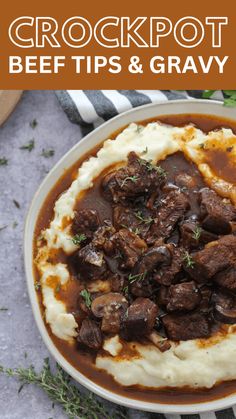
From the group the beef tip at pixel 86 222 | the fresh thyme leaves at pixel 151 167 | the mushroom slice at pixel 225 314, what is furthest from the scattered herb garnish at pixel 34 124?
the mushroom slice at pixel 225 314

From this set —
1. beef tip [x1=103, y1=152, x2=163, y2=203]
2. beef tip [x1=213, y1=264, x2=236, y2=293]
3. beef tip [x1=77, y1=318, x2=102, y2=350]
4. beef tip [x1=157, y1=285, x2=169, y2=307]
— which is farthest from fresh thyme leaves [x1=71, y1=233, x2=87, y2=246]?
beef tip [x1=213, y1=264, x2=236, y2=293]

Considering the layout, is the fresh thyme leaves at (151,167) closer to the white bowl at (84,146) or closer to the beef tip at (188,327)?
the white bowl at (84,146)

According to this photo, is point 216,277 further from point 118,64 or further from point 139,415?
point 118,64

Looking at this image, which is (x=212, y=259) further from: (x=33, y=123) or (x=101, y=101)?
(x=33, y=123)

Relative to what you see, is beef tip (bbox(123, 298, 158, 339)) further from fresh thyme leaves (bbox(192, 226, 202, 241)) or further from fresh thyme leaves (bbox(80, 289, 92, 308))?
fresh thyme leaves (bbox(192, 226, 202, 241))

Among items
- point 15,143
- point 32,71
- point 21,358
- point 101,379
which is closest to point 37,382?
point 21,358

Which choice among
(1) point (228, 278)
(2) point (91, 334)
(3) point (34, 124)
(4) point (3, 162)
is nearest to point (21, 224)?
(4) point (3, 162)

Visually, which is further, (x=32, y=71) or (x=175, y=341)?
(x=32, y=71)

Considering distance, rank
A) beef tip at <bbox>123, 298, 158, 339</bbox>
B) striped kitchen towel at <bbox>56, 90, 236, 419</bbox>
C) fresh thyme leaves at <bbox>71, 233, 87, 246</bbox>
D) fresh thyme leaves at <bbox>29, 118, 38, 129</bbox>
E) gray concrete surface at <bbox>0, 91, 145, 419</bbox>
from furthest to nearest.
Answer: fresh thyme leaves at <bbox>29, 118, 38, 129</bbox> → striped kitchen towel at <bbox>56, 90, 236, 419</bbox> → gray concrete surface at <bbox>0, 91, 145, 419</bbox> → fresh thyme leaves at <bbox>71, 233, 87, 246</bbox> → beef tip at <bbox>123, 298, 158, 339</bbox>
